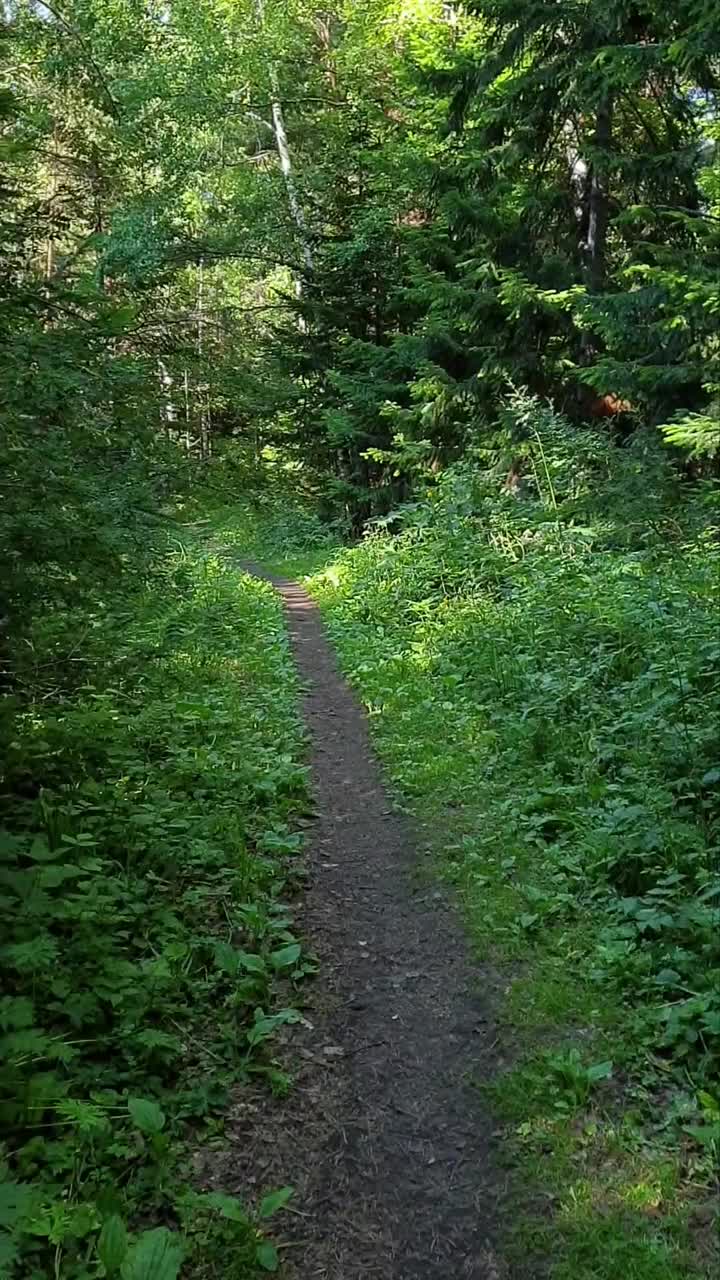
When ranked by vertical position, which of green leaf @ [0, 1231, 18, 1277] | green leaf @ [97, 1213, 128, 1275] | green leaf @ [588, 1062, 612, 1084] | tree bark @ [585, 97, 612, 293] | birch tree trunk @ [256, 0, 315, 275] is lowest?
green leaf @ [588, 1062, 612, 1084]

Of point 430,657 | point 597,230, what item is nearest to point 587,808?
point 430,657

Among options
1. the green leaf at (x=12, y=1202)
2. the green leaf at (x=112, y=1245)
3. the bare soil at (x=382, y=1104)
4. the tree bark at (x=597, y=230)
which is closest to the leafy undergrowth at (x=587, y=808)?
the bare soil at (x=382, y=1104)

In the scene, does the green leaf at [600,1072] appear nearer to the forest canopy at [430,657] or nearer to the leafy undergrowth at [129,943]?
the forest canopy at [430,657]

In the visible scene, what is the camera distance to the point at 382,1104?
363 centimetres

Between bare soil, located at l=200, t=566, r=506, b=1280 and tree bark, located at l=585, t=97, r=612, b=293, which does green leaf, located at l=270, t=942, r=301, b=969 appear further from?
tree bark, located at l=585, t=97, r=612, b=293

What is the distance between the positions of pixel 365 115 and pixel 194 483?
54.0 feet

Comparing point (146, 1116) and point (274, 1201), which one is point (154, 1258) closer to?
point (274, 1201)

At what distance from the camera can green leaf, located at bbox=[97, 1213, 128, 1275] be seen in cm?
262

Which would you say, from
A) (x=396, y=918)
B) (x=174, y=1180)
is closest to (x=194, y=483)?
(x=396, y=918)

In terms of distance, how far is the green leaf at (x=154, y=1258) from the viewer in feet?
8.39

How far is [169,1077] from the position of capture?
3.63 m

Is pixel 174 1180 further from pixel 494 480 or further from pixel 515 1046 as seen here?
pixel 494 480

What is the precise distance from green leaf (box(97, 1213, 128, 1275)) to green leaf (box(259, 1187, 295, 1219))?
52 cm

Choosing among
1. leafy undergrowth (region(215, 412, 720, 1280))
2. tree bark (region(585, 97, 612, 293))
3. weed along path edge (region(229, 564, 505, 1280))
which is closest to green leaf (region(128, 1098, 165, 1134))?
weed along path edge (region(229, 564, 505, 1280))
